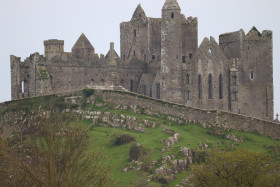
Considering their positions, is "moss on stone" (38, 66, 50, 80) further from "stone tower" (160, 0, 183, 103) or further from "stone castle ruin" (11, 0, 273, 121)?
"stone tower" (160, 0, 183, 103)

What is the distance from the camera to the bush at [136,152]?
56.2 meters

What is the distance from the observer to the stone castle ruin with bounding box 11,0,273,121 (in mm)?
79438

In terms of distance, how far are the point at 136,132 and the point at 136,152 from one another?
7.34 meters

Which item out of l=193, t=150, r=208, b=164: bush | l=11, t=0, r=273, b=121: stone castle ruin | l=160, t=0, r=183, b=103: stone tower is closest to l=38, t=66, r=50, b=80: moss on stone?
l=11, t=0, r=273, b=121: stone castle ruin

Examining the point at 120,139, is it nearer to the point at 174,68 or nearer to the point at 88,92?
the point at 88,92

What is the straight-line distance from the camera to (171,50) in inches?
3132

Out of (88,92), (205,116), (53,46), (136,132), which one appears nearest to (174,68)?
(88,92)

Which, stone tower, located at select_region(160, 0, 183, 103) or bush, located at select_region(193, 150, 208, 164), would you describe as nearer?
bush, located at select_region(193, 150, 208, 164)

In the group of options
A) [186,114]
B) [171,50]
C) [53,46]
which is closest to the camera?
[186,114]

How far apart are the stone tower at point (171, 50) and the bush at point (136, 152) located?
2241cm

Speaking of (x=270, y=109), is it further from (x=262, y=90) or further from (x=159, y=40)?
(x=159, y=40)

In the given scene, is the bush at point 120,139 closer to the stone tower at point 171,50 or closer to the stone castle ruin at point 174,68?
the stone castle ruin at point 174,68

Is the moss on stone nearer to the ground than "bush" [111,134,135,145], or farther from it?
farther from it

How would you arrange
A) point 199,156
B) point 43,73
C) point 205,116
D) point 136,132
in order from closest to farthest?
point 199,156
point 136,132
point 205,116
point 43,73
